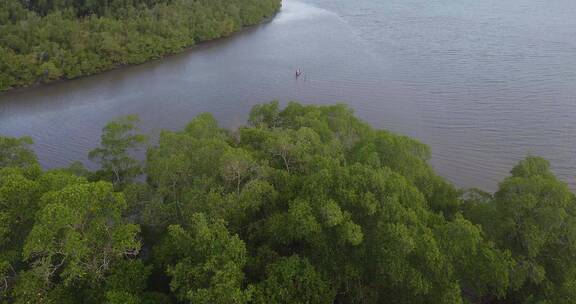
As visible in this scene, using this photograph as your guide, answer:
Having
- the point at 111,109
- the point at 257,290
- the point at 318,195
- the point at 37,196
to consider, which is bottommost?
the point at 111,109

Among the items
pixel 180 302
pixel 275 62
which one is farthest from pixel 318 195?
pixel 275 62

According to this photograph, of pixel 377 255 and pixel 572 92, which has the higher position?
pixel 572 92

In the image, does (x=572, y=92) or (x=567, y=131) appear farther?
(x=572, y=92)

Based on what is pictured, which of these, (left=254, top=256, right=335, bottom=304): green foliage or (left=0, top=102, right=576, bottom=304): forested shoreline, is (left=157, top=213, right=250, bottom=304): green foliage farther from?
(left=254, top=256, right=335, bottom=304): green foliage

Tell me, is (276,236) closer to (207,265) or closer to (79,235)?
(207,265)

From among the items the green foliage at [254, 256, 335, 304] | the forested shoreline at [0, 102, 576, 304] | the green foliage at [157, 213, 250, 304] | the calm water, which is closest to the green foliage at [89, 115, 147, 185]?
the forested shoreline at [0, 102, 576, 304]

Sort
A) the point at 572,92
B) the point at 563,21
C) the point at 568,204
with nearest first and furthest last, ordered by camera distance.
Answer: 1. the point at 568,204
2. the point at 572,92
3. the point at 563,21

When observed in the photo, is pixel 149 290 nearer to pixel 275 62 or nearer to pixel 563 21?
pixel 275 62

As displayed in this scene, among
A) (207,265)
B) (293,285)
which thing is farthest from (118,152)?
(293,285)
